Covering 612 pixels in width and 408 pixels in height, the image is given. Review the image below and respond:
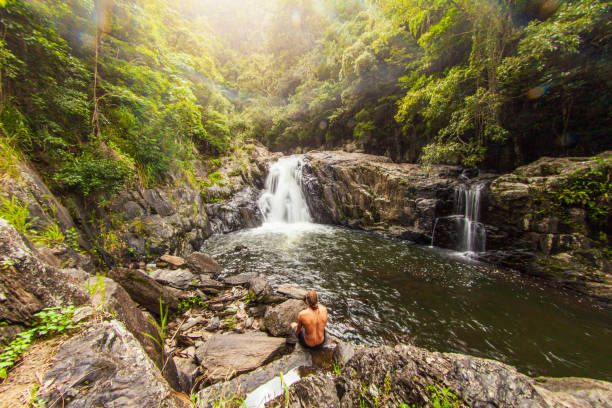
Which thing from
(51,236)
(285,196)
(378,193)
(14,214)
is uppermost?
(378,193)

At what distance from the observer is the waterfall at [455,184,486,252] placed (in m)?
8.84

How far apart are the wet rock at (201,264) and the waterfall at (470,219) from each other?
10735 mm

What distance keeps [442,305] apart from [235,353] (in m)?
5.25

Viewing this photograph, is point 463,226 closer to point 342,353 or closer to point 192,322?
point 342,353

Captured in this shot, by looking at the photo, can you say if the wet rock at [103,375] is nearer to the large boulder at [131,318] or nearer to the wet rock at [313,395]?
the large boulder at [131,318]

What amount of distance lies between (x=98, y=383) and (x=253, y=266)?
20.2 feet

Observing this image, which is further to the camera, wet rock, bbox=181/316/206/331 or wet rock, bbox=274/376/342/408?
wet rock, bbox=181/316/206/331

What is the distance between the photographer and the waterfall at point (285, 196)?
15062 mm

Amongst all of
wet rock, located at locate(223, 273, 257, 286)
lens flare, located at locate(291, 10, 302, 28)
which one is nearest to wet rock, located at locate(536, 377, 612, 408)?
wet rock, located at locate(223, 273, 257, 286)


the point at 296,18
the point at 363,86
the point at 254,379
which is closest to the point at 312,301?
the point at 254,379

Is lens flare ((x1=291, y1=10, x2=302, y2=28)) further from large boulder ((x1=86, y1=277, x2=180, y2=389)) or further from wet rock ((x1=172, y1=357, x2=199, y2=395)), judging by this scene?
wet rock ((x1=172, y1=357, x2=199, y2=395))

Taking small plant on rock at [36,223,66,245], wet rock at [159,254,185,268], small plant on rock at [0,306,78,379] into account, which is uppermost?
small plant on rock at [36,223,66,245]

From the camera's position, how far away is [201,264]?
6613 millimetres

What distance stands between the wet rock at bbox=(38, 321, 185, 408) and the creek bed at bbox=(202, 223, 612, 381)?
377cm
